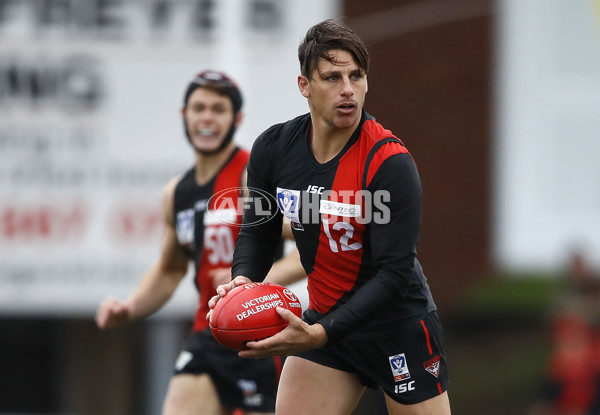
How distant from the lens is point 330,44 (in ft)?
14.9

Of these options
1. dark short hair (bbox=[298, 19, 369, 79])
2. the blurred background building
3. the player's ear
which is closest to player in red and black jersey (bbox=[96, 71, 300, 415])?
the player's ear

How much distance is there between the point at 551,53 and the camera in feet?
47.8

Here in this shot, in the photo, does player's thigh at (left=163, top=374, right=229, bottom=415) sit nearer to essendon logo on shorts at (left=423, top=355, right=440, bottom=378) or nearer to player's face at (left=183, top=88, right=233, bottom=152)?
player's face at (left=183, top=88, right=233, bottom=152)

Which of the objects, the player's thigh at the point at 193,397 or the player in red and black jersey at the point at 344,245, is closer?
the player in red and black jersey at the point at 344,245

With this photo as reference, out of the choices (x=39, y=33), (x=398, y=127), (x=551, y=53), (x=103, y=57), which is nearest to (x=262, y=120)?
(x=103, y=57)

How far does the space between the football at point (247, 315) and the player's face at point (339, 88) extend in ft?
2.61

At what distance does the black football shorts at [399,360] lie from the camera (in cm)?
486

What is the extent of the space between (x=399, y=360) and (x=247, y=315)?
780 millimetres

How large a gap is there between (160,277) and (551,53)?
9410 mm

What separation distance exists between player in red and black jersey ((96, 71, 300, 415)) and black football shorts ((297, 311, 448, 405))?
1.22 m

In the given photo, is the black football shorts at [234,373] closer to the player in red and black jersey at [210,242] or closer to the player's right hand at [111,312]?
the player in red and black jersey at [210,242]

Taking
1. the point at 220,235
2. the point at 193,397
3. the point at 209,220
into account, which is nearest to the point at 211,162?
the point at 209,220

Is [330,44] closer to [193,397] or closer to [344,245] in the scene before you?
[344,245]

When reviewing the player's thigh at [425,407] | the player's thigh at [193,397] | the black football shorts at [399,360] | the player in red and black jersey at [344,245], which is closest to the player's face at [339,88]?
the player in red and black jersey at [344,245]
